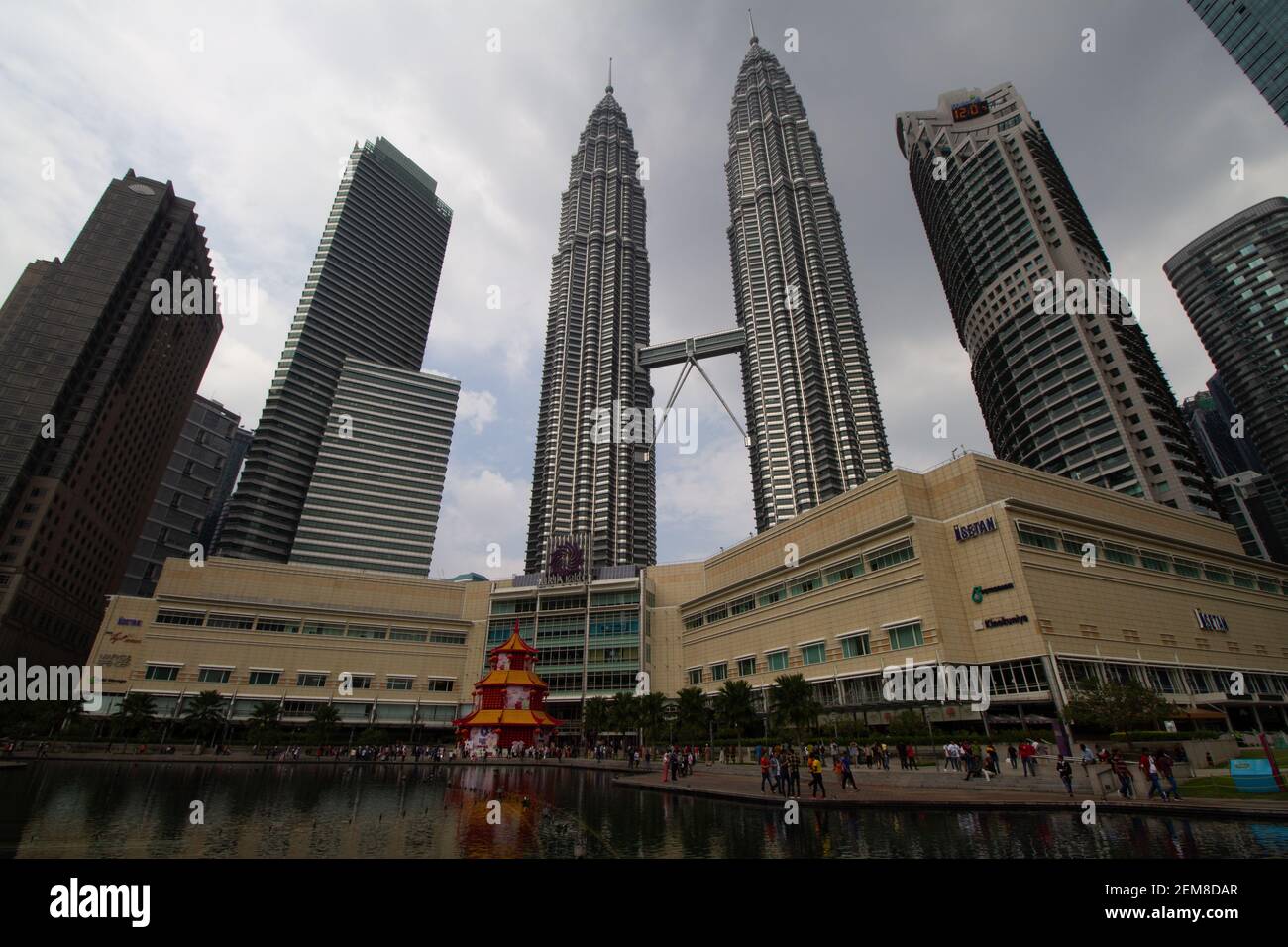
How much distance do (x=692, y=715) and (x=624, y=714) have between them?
12.4 metres

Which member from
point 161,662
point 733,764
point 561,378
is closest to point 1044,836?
point 733,764

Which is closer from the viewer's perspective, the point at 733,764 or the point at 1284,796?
the point at 1284,796

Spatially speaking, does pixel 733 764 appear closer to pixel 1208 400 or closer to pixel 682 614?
pixel 682 614

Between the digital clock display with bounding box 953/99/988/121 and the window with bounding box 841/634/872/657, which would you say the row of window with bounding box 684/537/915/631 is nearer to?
the window with bounding box 841/634/872/657

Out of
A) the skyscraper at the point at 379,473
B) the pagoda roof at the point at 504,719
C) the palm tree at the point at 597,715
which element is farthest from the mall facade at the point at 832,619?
the skyscraper at the point at 379,473

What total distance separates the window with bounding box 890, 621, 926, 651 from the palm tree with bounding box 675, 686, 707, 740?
17.2m

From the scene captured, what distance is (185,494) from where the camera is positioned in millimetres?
143375

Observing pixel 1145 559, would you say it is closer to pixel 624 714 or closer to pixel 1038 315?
pixel 624 714

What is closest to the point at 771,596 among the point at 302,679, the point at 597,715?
the point at 597,715

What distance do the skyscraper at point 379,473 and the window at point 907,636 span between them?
113 metres
